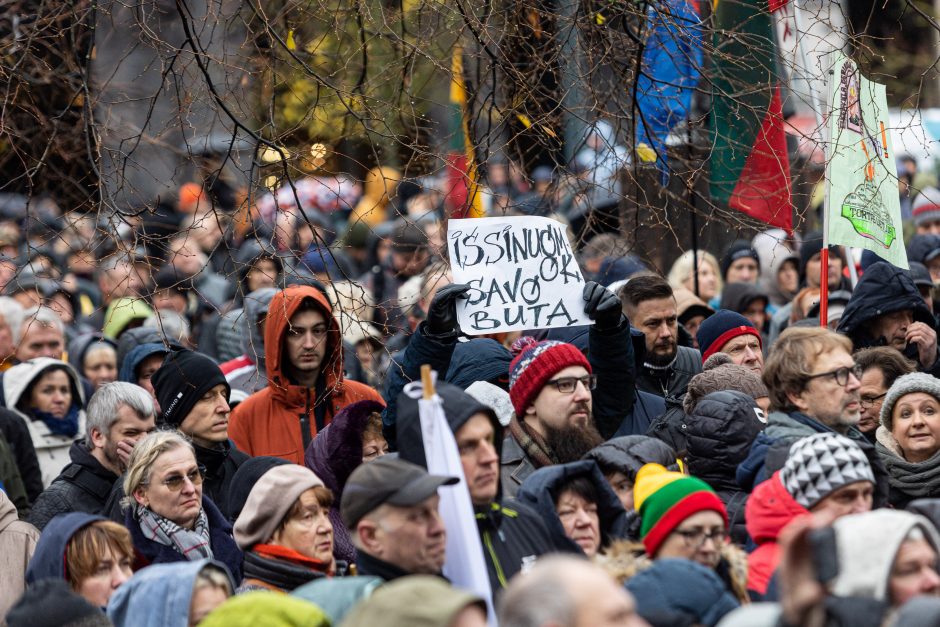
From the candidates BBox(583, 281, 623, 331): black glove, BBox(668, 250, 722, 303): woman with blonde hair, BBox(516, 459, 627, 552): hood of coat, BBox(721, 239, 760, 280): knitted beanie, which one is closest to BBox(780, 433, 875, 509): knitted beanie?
BBox(516, 459, 627, 552): hood of coat

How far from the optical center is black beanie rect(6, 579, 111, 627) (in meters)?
4.70

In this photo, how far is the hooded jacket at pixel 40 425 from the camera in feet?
28.4

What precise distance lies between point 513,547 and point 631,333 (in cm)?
230

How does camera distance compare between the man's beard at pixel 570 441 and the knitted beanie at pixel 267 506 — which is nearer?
the knitted beanie at pixel 267 506

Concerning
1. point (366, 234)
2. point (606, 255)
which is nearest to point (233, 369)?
point (606, 255)

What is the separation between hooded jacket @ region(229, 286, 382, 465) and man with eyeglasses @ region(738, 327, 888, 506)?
80.1 inches

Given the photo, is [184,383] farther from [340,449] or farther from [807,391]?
[807,391]

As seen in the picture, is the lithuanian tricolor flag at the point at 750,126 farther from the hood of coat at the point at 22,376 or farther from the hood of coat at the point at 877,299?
the hood of coat at the point at 22,376

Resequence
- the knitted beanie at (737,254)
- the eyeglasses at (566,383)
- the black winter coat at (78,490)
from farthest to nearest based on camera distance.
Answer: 1. the knitted beanie at (737,254)
2. the black winter coat at (78,490)
3. the eyeglasses at (566,383)

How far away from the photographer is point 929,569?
425 cm

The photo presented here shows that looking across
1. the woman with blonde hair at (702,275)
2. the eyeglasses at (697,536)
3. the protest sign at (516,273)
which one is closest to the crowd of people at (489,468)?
the eyeglasses at (697,536)

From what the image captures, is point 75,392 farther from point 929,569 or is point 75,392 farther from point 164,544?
point 929,569

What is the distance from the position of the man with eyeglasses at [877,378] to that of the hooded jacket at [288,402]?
7.38 feet

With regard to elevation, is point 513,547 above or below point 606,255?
below
